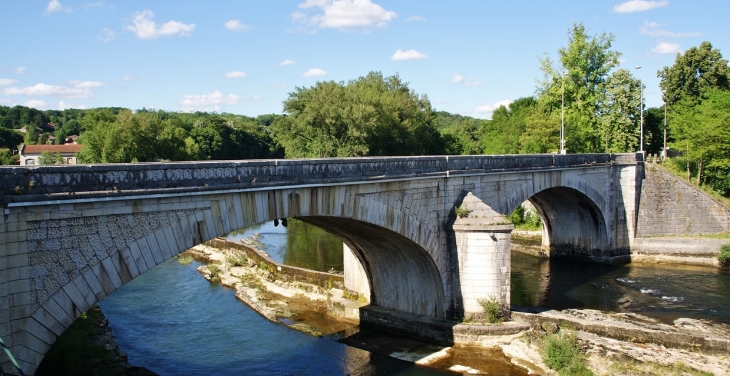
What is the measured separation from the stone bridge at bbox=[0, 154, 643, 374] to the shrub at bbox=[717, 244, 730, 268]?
31.9ft

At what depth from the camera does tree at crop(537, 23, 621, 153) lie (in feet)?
159

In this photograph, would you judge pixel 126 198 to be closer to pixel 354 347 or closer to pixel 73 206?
pixel 73 206

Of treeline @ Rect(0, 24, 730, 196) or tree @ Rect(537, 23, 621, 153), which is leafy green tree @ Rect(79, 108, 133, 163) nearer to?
treeline @ Rect(0, 24, 730, 196)

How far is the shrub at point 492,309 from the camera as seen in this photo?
20094mm

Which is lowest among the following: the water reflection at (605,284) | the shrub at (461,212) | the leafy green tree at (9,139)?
the water reflection at (605,284)

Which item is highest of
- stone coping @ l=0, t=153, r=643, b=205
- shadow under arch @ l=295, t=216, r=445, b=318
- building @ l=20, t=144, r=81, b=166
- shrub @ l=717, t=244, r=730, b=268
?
building @ l=20, t=144, r=81, b=166

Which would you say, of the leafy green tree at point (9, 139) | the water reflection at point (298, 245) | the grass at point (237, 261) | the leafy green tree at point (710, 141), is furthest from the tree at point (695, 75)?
the leafy green tree at point (9, 139)

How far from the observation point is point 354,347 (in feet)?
67.7

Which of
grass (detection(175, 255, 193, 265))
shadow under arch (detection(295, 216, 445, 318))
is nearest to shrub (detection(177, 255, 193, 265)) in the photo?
grass (detection(175, 255, 193, 265))

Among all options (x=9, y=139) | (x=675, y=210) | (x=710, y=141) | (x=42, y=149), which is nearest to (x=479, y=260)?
(x=675, y=210)

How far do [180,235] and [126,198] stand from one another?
4.99 ft

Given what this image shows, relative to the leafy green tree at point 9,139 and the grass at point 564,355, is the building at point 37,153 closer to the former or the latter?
the leafy green tree at point 9,139

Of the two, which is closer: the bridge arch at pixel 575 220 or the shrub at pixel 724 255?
the shrub at pixel 724 255

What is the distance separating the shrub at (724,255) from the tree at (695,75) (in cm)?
1879
